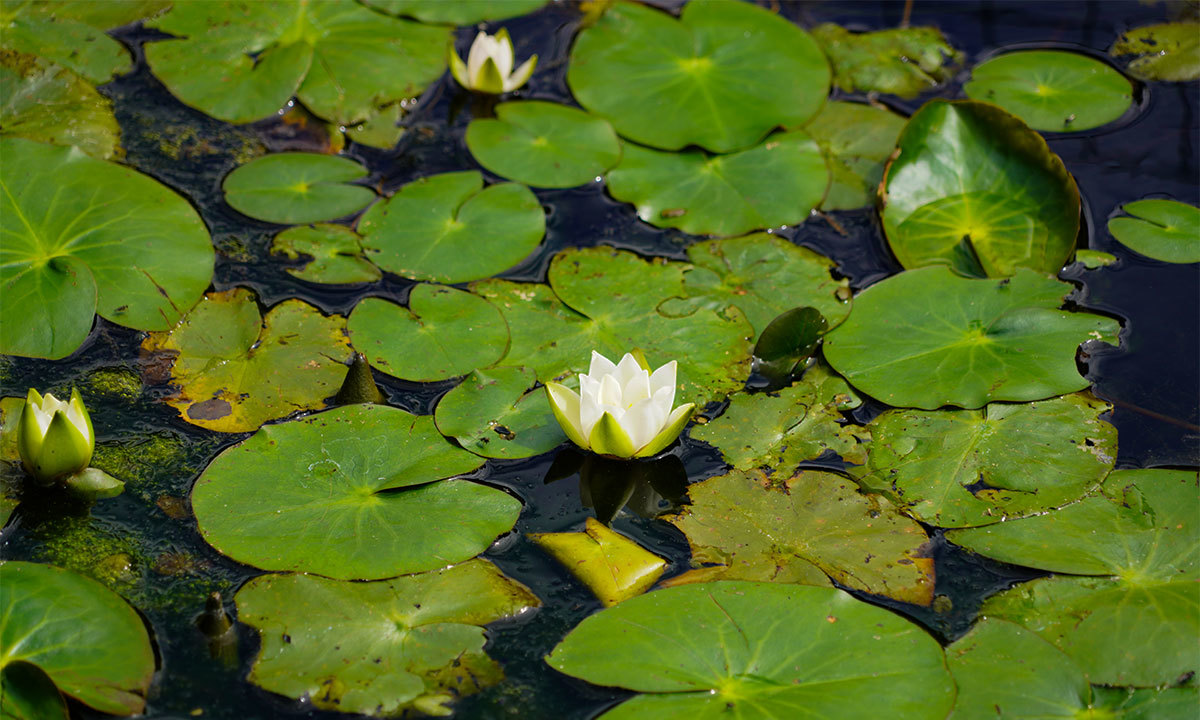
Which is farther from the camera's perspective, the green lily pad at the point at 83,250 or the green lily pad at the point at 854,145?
the green lily pad at the point at 854,145

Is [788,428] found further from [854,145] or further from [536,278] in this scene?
[854,145]

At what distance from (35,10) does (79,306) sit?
6.23ft

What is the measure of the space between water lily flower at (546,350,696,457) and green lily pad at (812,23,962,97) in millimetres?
2123

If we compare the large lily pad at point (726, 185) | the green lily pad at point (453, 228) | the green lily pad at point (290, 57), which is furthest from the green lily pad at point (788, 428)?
the green lily pad at point (290, 57)

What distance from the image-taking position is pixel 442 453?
2.64 m

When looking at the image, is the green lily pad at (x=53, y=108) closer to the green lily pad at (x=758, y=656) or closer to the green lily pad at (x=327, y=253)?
the green lily pad at (x=327, y=253)

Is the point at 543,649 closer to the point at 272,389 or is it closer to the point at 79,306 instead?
the point at 272,389

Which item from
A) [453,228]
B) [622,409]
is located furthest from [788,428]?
[453,228]

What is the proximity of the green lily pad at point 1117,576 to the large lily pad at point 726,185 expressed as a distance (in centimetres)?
145

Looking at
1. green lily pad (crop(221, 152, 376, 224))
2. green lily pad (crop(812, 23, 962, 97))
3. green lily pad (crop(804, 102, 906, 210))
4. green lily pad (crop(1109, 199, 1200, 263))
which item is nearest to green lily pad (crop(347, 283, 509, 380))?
green lily pad (crop(221, 152, 376, 224))

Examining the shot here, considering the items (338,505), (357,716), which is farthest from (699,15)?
(357,716)

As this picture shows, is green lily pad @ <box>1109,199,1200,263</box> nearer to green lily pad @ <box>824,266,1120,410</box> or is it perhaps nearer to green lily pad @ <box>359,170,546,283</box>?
green lily pad @ <box>824,266,1120,410</box>

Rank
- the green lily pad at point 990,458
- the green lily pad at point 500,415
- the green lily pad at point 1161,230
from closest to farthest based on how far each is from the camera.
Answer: the green lily pad at point 990,458 → the green lily pad at point 500,415 → the green lily pad at point 1161,230

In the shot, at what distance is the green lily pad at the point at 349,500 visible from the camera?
7.74 ft
